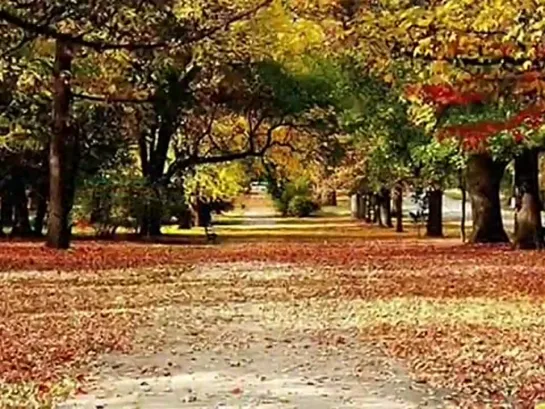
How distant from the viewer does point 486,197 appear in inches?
1309

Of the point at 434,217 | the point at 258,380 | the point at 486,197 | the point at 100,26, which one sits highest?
the point at 100,26

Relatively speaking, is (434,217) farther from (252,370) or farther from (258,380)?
(258,380)

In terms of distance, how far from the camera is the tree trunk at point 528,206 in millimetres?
30625

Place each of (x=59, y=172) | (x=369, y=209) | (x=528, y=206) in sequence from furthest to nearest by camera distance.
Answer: (x=369, y=209), (x=528, y=206), (x=59, y=172)

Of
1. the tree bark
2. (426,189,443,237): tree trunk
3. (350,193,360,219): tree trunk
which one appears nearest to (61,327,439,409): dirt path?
(426,189,443,237): tree trunk

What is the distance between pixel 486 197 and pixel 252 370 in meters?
23.9

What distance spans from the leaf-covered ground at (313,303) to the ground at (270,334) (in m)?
0.03

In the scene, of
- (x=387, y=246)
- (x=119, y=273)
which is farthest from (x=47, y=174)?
(x=119, y=273)

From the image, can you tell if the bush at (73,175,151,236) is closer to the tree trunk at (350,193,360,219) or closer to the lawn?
the lawn

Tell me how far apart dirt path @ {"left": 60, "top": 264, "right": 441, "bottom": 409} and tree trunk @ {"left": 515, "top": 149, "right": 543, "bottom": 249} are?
1697cm

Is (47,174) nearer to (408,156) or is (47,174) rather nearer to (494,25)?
(408,156)

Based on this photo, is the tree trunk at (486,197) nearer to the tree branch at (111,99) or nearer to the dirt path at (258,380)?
the tree branch at (111,99)

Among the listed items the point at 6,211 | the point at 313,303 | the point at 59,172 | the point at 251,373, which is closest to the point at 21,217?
the point at 6,211

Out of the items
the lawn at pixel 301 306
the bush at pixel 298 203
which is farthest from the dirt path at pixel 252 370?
the bush at pixel 298 203
